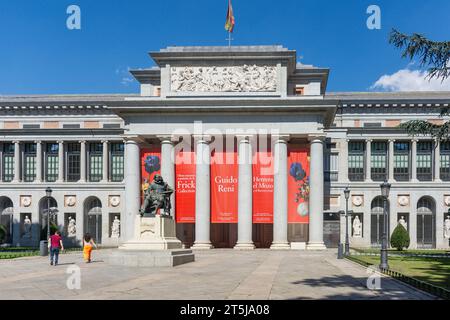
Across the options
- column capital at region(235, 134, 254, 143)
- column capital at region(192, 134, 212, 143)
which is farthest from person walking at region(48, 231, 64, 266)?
column capital at region(235, 134, 254, 143)

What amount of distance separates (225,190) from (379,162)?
2768 centimetres

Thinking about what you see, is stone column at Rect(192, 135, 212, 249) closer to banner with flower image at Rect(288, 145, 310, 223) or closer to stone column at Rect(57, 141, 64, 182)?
banner with flower image at Rect(288, 145, 310, 223)

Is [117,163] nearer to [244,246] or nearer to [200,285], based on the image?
[244,246]

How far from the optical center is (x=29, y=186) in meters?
78.4

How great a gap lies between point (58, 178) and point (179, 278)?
2274 inches

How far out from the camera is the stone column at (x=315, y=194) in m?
57.4

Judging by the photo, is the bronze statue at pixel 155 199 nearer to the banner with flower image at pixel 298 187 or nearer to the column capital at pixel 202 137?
the column capital at pixel 202 137

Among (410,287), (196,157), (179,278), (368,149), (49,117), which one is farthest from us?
(49,117)

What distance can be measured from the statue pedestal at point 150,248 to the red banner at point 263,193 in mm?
23608

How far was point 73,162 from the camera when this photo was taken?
3120 inches

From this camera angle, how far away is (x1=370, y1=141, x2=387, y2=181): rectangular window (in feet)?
249
